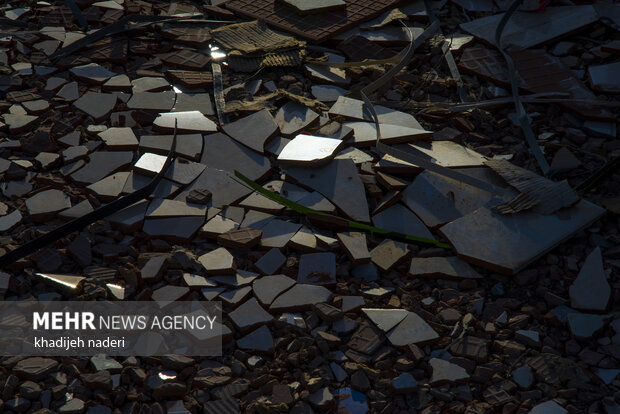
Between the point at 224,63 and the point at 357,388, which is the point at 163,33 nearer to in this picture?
the point at 224,63

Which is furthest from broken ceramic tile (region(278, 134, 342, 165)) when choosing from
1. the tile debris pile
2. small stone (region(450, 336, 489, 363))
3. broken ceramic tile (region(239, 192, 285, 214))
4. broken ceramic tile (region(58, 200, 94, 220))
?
small stone (region(450, 336, 489, 363))

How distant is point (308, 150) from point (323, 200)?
0.44 m

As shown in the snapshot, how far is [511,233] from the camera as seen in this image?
3.48 m

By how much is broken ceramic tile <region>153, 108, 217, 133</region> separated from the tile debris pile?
0.7 inches

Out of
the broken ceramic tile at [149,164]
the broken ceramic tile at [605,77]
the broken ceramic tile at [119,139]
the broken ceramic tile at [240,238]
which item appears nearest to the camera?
the broken ceramic tile at [240,238]

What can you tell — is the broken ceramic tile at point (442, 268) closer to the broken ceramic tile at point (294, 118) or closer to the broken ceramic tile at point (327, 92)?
the broken ceramic tile at point (294, 118)

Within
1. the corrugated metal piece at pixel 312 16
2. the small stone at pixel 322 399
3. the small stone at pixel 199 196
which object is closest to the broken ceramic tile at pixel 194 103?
the small stone at pixel 199 196

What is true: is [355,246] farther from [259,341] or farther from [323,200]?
[259,341]

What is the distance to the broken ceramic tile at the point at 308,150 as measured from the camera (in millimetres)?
3887

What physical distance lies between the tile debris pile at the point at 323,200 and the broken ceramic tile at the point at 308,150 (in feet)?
0.05

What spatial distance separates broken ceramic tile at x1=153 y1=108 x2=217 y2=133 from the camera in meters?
4.22

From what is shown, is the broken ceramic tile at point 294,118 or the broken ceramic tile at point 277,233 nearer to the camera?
the broken ceramic tile at point 277,233

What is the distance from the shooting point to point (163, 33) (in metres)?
5.19

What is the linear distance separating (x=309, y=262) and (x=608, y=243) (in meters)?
1.76
